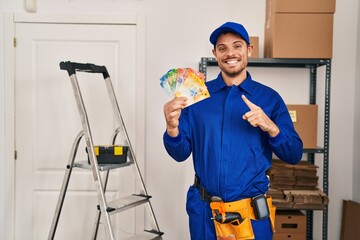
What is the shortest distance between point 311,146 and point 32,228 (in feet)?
7.54

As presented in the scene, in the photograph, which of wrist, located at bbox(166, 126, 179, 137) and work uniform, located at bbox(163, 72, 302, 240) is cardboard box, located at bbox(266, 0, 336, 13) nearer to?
work uniform, located at bbox(163, 72, 302, 240)

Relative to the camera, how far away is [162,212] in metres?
2.67

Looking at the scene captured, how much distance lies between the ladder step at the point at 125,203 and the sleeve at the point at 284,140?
35.8 inches

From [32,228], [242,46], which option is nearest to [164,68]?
[242,46]

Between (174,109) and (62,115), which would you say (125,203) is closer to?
(174,109)

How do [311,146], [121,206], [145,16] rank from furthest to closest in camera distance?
1. [145,16]
2. [311,146]
3. [121,206]

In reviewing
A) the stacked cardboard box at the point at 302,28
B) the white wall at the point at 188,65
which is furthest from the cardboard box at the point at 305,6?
the white wall at the point at 188,65

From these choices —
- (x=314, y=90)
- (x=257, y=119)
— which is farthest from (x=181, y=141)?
(x=314, y=90)

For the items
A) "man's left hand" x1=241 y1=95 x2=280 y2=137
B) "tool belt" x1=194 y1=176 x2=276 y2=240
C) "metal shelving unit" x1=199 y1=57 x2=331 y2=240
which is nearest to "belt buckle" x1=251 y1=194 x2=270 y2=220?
"tool belt" x1=194 y1=176 x2=276 y2=240

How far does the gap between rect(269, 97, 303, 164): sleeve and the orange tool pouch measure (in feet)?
0.89

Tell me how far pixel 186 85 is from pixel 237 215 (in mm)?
641

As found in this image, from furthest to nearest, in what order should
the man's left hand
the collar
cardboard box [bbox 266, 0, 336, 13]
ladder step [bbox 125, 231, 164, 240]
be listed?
cardboard box [bbox 266, 0, 336, 13] → ladder step [bbox 125, 231, 164, 240] → the collar → the man's left hand

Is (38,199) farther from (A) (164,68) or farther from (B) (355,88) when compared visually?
→ (B) (355,88)

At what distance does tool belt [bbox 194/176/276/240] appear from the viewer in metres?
1.48
